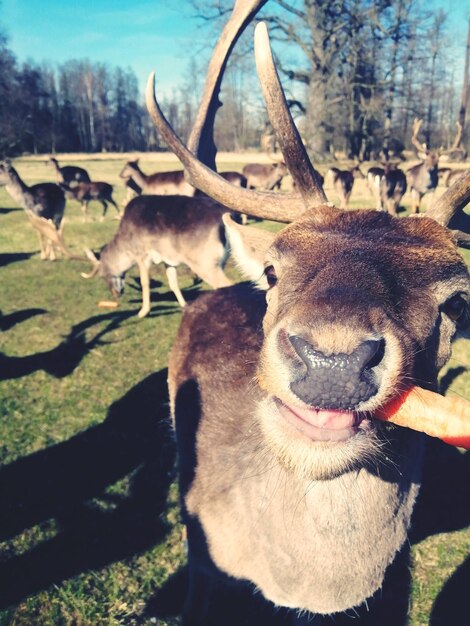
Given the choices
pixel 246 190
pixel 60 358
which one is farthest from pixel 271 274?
pixel 60 358

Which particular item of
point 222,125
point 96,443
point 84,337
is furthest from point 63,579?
point 222,125

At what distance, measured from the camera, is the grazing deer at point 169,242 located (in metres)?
8.35

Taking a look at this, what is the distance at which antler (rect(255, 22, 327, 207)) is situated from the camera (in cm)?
248

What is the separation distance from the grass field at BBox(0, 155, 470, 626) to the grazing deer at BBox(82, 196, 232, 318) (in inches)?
45.2

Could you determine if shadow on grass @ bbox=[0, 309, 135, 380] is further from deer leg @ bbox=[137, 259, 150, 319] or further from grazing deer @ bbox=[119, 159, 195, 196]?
grazing deer @ bbox=[119, 159, 195, 196]

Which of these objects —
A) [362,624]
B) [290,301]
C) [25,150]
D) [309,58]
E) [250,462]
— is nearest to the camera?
[290,301]

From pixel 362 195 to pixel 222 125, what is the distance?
4936 centimetres

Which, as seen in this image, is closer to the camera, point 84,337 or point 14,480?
point 14,480

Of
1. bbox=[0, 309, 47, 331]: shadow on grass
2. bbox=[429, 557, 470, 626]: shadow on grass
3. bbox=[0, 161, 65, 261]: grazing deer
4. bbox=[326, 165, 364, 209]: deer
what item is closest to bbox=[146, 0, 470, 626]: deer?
bbox=[429, 557, 470, 626]: shadow on grass

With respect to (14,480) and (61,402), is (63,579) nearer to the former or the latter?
(14,480)

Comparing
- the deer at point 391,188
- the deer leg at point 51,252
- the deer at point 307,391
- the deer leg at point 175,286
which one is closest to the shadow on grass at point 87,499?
the deer at point 307,391

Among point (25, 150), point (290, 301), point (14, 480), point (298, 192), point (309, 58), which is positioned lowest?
point (14, 480)

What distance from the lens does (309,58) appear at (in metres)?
30.8

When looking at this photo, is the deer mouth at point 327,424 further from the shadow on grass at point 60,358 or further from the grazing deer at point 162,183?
the grazing deer at point 162,183
